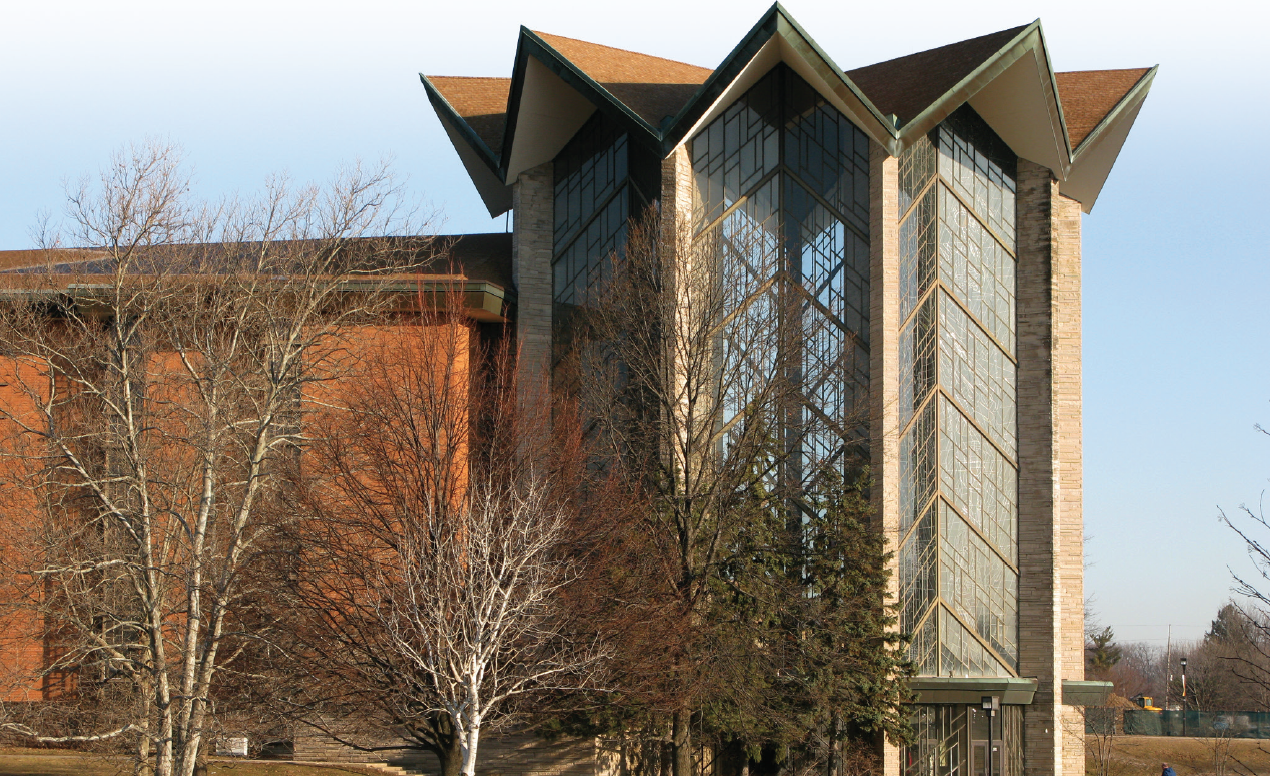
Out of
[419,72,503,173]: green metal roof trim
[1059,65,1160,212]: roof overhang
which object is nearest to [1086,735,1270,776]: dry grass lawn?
[1059,65,1160,212]: roof overhang

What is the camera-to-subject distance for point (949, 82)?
91.3 ft

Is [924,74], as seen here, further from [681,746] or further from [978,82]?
[681,746]

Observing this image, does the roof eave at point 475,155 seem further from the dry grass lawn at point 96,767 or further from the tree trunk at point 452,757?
the tree trunk at point 452,757

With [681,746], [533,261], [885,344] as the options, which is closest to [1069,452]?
[885,344]

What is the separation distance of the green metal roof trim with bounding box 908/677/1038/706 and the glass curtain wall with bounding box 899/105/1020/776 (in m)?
0.42

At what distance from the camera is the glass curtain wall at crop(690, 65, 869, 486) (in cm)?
2623

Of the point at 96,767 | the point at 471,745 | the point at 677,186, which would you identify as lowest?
the point at 96,767

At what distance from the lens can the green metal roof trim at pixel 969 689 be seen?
87.0 ft

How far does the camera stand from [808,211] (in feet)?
90.2

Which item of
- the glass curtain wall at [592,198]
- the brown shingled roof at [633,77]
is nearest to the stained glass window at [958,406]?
the brown shingled roof at [633,77]

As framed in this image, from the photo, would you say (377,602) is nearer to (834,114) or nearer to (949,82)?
(834,114)

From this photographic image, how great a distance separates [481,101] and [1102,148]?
658 inches

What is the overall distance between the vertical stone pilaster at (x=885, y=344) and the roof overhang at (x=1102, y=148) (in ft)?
19.8

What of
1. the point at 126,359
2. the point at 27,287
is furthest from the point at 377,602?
the point at 27,287
